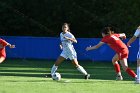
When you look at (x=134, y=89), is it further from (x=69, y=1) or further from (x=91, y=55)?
(x=69, y=1)

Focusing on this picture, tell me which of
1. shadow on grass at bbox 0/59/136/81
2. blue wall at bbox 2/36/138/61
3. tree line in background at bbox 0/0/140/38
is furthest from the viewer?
tree line in background at bbox 0/0/140/38

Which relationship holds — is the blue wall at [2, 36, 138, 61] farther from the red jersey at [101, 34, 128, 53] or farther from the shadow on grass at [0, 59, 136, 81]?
the red jersey at [101, 34, 128, 53]

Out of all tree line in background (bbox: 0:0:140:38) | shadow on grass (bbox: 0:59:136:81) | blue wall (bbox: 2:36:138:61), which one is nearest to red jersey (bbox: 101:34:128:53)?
shadow on grass (bbox: 0:59:136:81)

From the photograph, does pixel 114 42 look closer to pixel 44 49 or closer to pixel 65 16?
pixel 44 49

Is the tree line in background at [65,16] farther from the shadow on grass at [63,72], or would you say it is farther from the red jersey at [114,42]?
the red jersey at [114,42]

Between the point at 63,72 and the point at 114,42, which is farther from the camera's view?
the point at 63,72

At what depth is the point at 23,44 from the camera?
34375 mm

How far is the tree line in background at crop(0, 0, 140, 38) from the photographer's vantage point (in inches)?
1614

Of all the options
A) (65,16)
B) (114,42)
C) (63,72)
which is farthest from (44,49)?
(114,42)

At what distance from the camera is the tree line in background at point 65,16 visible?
135ft

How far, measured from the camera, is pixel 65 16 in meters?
43.5

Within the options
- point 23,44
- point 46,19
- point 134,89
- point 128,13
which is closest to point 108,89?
point 134,89

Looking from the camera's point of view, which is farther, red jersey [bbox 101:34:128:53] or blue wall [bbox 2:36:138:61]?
blue wall [bbox 2:36:138:61]

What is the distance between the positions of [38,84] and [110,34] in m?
3.00
